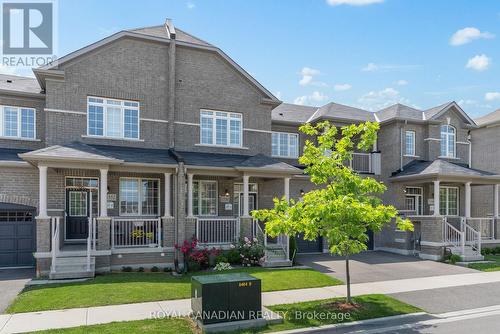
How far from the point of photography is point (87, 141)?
1473cm

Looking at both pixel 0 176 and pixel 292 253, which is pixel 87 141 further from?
pixel 292 253

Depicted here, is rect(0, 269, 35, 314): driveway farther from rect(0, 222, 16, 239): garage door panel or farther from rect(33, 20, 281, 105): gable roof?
rect(33, 20, 281, 105): gable roof

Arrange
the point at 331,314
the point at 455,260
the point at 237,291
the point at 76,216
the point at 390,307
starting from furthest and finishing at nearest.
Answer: the point at 455,260, the point at 76,216, the point at 390,307, the point at 331,314, the point at 237,291

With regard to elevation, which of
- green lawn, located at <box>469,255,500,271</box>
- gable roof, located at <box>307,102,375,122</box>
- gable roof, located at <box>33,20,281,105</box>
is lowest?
green lawn, located at <box>469,255,500,271</box>

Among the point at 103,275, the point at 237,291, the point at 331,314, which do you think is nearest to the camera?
the point at 237,291

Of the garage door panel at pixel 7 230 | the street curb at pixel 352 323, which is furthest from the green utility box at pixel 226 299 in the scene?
the garage door panel at pixel 7 230

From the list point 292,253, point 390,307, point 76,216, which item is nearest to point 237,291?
point 390,307

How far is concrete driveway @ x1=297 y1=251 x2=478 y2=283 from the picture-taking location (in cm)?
1333

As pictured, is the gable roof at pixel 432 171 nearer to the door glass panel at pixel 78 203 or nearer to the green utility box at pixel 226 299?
the green utility box at pixel 226 299

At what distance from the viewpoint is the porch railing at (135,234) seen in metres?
14.3

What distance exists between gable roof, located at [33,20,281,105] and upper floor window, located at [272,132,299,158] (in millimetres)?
2414

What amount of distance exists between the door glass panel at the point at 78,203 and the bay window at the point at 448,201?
18599 millimetres

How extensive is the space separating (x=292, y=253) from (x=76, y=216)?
9020 millimetres

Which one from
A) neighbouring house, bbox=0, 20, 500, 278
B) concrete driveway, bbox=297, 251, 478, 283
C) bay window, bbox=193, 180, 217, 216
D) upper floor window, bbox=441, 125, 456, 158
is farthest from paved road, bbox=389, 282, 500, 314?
upper floor window, bbox=441, 125, 456, 158
